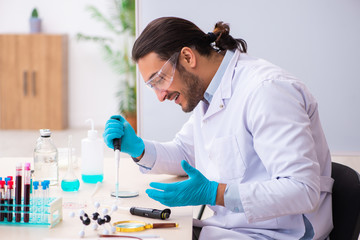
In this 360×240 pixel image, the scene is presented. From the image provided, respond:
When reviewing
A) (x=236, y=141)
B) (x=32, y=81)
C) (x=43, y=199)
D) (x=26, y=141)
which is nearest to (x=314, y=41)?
(x=236, y=141)

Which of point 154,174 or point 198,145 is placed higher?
point 198,145

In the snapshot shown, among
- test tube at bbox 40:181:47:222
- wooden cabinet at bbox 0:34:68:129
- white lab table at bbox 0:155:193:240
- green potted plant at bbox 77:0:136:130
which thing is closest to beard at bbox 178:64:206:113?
white lab table at bbox 0:155:193:240

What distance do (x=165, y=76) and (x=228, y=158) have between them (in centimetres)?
33

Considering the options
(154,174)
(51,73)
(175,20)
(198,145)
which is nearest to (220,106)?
(198,145)

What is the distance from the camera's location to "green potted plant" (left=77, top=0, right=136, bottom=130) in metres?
6.30

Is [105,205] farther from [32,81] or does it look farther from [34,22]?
[34,22]

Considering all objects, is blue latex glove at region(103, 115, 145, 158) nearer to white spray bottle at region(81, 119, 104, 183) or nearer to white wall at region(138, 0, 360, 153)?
white spray bottle at region(81, 119, 104, 183)

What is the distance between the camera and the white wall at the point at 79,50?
6844 mm

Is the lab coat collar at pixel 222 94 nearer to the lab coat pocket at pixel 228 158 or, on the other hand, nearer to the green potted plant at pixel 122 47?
the lab coat pocket at pixel 228 158

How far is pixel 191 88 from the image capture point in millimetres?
1626

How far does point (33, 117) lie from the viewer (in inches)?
257

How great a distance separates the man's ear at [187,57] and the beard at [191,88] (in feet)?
0.07

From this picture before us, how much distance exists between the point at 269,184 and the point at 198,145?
0.42 m

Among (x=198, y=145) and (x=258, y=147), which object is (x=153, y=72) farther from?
(x=258, y=147)
